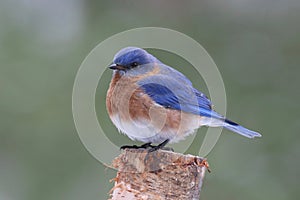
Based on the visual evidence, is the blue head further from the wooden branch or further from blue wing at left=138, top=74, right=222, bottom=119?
the wooden branch

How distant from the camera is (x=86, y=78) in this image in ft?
15.8

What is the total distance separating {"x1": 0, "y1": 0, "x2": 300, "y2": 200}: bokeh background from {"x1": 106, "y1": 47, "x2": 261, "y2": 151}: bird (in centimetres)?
144

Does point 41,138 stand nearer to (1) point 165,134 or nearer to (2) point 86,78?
(2) point 86,78

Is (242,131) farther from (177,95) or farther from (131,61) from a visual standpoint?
(131,61)

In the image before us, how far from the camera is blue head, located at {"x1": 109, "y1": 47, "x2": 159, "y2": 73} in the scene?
421 cm

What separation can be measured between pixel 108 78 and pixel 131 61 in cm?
190

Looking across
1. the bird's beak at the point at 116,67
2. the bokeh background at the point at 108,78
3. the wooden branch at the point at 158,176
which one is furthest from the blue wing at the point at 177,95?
the bokeh background at the point at 108,78

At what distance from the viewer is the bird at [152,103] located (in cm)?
402

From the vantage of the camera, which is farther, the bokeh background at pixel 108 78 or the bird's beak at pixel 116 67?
the bokeh background at pixel 108 78

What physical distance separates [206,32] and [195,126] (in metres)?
3.04

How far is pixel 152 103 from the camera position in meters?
4.09

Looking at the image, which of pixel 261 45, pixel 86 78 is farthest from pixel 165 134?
pixel 261 45

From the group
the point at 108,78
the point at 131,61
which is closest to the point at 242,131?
the point at 131,61

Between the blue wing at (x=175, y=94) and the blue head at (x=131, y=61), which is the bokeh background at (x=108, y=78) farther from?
the blue head at (x=131, y=61)
